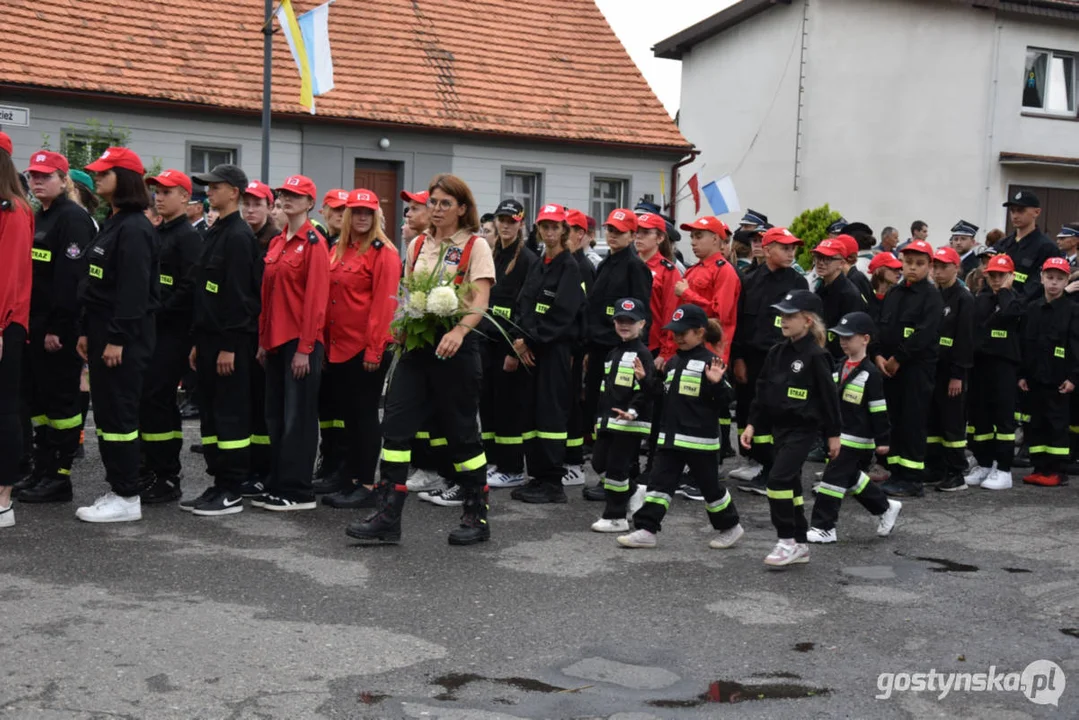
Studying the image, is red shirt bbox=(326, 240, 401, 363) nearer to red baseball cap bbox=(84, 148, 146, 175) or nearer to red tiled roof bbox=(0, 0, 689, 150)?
red baseball cap bbox=(84, 148, 146, 175)

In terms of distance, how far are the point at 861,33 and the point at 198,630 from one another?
26906 millimetres

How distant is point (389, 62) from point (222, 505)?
1643cm

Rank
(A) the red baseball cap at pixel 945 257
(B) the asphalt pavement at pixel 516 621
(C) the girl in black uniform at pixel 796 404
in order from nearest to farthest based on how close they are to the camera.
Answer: (B) the asphalt pavement at pixel 516 621
(C) the girl in black uniform at pixel 796 404
(A) the red baseball cap at pixel 945 257

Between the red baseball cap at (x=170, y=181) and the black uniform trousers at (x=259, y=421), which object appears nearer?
the red baseball cap at (x=170, y=181)

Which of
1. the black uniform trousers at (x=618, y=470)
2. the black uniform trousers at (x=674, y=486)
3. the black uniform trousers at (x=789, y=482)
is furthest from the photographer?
the black uniform trousers at (x=618, y=470)

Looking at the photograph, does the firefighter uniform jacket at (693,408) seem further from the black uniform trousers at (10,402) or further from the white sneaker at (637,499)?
the black uniform trousers at (10,402)

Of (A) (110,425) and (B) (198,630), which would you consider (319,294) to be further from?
(B) (198,630)

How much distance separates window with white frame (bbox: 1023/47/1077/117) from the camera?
31.1 meters

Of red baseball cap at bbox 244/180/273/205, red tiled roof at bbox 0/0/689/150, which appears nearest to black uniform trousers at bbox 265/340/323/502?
red baseball cap at bbox 244/180/273/205

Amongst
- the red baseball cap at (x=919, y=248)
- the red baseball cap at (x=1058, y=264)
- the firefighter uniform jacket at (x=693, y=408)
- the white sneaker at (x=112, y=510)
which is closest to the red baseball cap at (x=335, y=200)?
the white sneaker at (x=112, y=510)

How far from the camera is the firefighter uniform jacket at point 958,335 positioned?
10.8 meters

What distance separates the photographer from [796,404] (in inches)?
316

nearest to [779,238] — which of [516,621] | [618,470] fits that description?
[618,470]

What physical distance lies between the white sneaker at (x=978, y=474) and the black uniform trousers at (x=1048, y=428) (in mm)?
396
